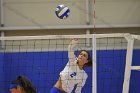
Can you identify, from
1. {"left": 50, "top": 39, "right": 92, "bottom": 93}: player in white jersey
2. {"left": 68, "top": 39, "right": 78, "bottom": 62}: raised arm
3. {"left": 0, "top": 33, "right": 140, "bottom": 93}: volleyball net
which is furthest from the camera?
{"left": 0, "top": 33, "right": 140, "bottom": 93}: volleyball net

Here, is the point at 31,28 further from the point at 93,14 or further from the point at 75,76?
the point at 75,76

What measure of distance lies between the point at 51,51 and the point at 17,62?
0.58 metres

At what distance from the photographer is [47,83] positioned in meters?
5.25

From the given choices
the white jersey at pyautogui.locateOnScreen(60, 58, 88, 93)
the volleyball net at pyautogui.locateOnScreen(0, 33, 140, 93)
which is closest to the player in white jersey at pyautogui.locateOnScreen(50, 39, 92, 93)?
the white jersey at pyautogui.locateOnScreen(60, 58, 88, 93)

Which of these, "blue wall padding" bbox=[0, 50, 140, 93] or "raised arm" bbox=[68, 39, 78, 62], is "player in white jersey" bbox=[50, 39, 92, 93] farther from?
"blue wall padding" bbox=[0, 50, 140, 93]

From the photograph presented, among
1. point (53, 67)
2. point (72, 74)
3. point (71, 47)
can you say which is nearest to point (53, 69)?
point (53, 67)

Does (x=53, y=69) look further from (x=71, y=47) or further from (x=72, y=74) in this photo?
(x=71, y=47)

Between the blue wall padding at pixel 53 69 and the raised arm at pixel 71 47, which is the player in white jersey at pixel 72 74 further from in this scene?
the blue wall padding at pixel 53 69

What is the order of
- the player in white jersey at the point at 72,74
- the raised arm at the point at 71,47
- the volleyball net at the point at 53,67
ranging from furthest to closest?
the volleyball net at the point at 53,67
the player in white jersey at the point at 72,74
the raised arm at the point at 71,47

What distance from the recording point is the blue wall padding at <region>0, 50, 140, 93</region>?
523cm

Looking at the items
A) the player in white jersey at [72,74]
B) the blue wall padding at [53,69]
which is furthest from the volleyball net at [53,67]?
the player in white jersey at [72,74]

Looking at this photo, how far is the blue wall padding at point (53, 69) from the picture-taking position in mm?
5230


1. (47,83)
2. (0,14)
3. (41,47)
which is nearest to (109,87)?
(47,83)

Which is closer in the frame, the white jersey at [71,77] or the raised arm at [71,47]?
the raised arm at [71,47]
